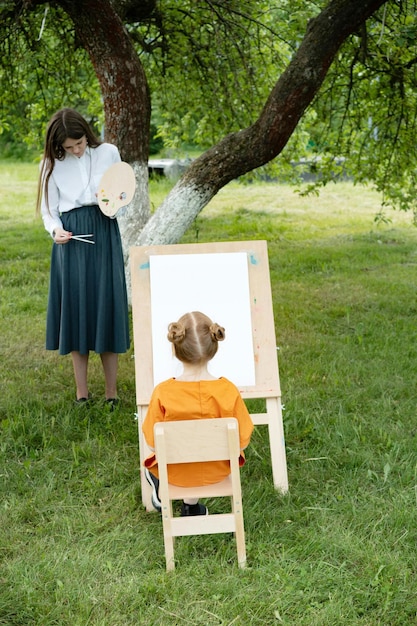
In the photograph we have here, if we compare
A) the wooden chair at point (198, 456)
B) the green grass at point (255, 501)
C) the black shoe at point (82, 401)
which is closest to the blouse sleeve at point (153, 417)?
the wooden chair at point (198, 456)

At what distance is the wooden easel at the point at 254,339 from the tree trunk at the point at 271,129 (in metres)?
2.59

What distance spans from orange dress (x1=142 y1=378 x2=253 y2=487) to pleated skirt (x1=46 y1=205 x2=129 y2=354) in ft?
4.88

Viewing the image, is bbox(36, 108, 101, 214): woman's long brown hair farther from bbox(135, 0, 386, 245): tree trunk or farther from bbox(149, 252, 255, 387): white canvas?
bbox(135, 0, 386, 245): tree trunk

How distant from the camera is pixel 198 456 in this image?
122 inches

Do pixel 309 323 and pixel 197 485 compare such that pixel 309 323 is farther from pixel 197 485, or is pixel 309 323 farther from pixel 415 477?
pixel 197 485

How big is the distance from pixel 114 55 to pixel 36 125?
128 inches

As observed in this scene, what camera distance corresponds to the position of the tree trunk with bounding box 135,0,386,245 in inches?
242

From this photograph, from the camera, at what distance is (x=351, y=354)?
598 centimetres

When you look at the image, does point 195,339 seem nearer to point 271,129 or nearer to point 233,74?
point 271,129

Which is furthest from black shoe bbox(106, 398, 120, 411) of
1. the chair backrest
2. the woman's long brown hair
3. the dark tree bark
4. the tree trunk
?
the dark tree bark

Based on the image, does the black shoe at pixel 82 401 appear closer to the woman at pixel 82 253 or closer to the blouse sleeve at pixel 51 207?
the woman at pixel 82 253

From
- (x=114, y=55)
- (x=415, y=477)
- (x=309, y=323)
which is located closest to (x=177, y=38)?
(x=114, y=55)

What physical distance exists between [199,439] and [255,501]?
819 mm

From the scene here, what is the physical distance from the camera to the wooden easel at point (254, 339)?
3854 millimetres
